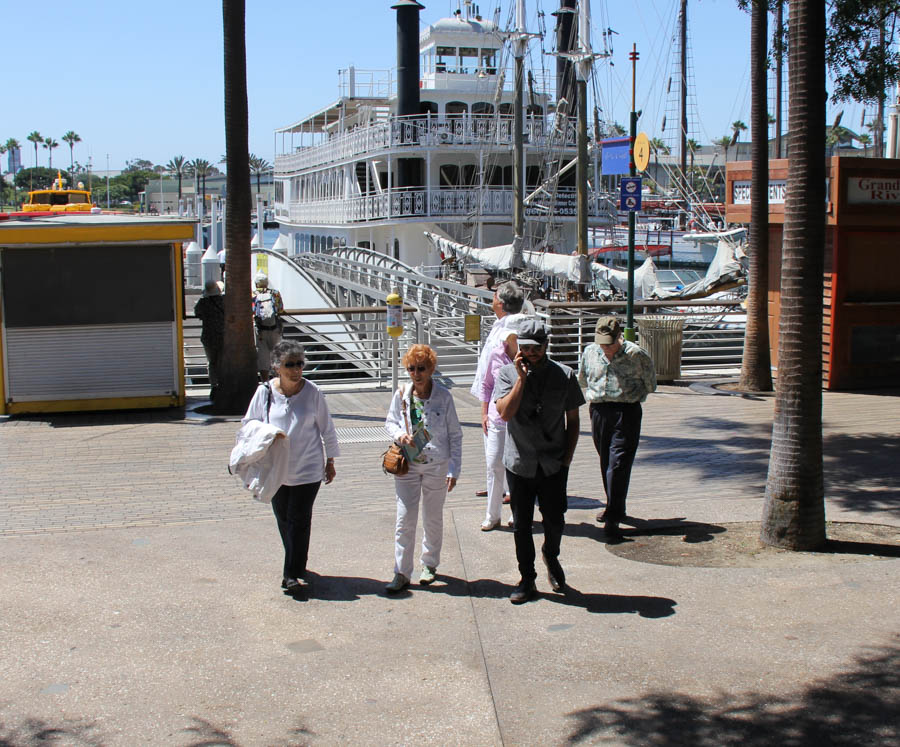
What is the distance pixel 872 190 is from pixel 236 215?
7.94 m

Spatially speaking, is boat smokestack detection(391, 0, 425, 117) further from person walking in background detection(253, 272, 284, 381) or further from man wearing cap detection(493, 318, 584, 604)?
man wearing cap detection(493, 318, 584, 604)

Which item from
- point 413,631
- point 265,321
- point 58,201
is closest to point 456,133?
point 58,201

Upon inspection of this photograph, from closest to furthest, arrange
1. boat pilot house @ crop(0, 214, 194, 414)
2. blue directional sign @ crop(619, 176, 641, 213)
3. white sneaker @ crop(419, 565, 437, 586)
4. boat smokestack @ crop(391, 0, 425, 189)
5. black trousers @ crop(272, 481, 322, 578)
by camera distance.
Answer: black trousers @ crop(272, 481, 322, 578) < white sneaker @ crop(419, 565, 437, 586) < boat pilot house @ crop(0, 214, 194, 414) < blue directional sign @ crop(619, 176, 641, 213) < boat smokestack @ crop(391, 0, 425, 189)

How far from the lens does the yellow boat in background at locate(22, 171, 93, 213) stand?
3008 centimetres

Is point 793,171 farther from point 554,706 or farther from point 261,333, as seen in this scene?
point 261,333

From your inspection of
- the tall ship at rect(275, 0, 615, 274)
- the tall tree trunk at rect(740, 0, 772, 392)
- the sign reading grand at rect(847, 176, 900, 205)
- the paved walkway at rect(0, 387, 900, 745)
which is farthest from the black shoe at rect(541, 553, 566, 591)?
the tall ship at rect(275, 0, 615, 274)

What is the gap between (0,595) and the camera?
5.87 metres

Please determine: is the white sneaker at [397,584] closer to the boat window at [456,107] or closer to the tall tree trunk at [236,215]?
the tall tree trunk at [236,215]

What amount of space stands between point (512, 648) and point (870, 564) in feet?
8.36

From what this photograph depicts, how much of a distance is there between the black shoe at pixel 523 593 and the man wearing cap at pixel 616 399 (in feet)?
4.38

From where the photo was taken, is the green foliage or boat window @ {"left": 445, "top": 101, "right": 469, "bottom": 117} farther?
boat window @ {"left": 445, "top": 101, "right": 469, "bottom": 117}

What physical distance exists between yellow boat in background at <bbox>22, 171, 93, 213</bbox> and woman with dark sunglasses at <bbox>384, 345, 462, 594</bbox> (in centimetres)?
2481

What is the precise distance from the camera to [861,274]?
1318 centimetres

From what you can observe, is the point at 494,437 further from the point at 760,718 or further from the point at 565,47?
the point at 565,47
